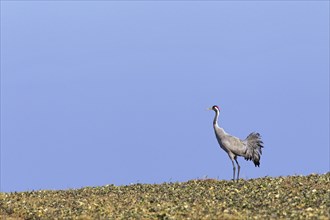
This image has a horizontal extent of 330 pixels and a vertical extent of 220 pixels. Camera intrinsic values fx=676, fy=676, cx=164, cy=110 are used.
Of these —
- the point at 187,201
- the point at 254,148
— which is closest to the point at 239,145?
the point at 254,148

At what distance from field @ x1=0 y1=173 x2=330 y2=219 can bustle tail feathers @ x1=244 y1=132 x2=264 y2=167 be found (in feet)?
6.74

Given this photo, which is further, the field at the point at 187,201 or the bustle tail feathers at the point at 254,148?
the bustle tail feathers at the point at 254,148

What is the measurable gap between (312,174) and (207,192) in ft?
21.3

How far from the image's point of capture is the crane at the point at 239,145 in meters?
33.0

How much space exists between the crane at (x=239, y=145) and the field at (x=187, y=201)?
1.96m

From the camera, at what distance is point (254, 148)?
1326 inches

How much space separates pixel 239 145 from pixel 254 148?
1.02m

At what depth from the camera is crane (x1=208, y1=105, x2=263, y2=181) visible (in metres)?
33.0

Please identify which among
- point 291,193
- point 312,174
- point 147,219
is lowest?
point 147,219

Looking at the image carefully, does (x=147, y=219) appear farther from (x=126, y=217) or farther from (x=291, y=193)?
(x=291, y=193)

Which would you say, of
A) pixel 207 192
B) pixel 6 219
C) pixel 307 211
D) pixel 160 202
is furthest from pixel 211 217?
pixel 6 219

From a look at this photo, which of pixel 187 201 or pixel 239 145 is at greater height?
pixel 239 145

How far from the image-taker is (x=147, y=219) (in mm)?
22547

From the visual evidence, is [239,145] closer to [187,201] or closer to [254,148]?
[254,148]
